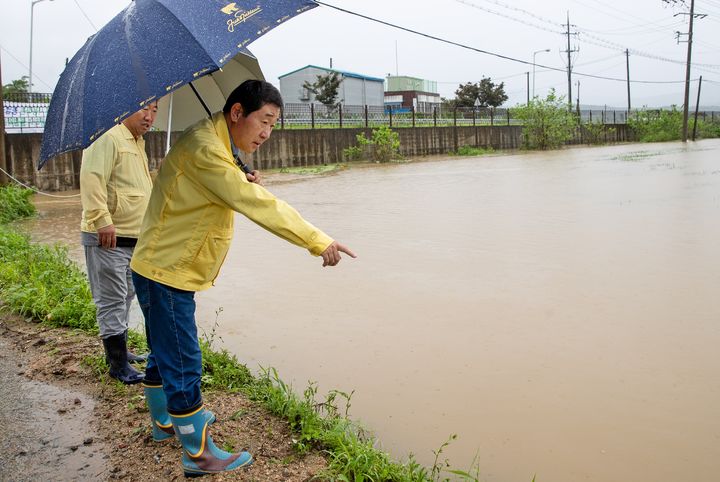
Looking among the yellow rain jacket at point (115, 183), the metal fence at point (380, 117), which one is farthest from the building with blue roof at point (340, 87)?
the yellow rain jacket at point (115, 183)

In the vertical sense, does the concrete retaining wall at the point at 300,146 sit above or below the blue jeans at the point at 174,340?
above

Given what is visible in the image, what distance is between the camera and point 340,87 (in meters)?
41.4

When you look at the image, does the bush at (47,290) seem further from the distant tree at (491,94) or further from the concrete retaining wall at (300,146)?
the distant tree at (491,94)

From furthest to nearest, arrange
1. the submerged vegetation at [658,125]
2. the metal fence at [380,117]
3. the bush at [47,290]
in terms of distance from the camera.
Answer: the submerged vegetation at [658,125], the metal fence at [380,117], the bush at [47,290]

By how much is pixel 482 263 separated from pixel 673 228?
3.24 m

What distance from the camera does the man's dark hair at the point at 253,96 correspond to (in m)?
2.34

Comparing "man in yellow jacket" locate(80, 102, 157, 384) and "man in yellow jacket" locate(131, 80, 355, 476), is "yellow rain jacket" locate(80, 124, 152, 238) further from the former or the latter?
"man in yellow jacket" locate(131, 80, 355, 476)

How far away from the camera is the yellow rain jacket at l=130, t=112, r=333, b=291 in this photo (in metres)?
2.27

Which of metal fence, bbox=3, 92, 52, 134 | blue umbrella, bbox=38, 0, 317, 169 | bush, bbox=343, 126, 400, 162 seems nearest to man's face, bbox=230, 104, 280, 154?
blue umbrella, bbox=38, 0, 317, 169

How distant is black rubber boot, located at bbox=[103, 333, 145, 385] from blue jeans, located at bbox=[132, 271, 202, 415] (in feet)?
3.67

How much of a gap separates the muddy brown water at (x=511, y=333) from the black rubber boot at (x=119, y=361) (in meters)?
0.91

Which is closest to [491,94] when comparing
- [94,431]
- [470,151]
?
[470,151]

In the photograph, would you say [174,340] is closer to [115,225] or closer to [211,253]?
[211,253]

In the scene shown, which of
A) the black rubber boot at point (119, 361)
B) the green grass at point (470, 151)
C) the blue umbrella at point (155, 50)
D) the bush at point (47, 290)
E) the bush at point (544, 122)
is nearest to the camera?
the blue umbrella at point (155, 50)
